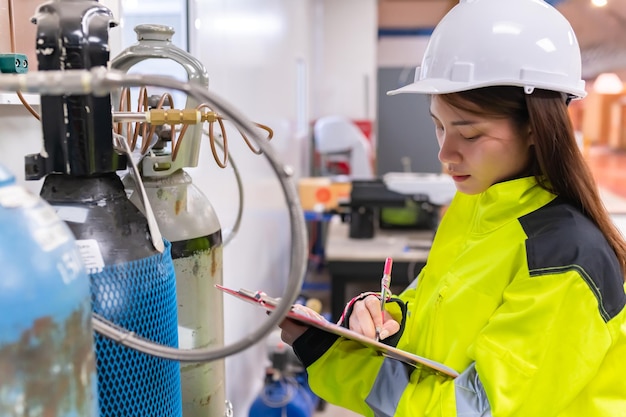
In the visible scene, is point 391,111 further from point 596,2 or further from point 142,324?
point 142,324

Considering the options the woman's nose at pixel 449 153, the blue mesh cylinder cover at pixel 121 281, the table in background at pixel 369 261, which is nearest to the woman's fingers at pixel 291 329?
the blue mesh cylinder cover at pixel 121 281

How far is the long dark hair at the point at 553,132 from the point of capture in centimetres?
98

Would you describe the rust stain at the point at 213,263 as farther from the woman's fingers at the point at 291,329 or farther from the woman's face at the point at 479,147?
the woman's face at the point at 479,147

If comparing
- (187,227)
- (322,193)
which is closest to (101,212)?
(187,227)

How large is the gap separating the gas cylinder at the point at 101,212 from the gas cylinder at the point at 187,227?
0.16 metres

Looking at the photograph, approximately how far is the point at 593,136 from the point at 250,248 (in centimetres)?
412

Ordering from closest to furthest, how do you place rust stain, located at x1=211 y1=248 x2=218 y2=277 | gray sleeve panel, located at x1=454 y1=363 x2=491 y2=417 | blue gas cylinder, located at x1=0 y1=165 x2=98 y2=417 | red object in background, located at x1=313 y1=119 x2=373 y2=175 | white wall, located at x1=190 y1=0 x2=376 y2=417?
blue gas cylinder, located at x1=0 y1=165 x2=98 y2=417
gray sleeve panel, located at x1=454 y1=363 x2=491 y2=417
rust stain, located at x1=211 y1=248 x2=218 y2=277
white wall, located at x1=190 y1=0 x2=376 y2=417
red object in background, located at x1=313 y1=119 x2=373 y2=175

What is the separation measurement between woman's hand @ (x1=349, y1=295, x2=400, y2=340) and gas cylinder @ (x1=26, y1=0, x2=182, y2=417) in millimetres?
405

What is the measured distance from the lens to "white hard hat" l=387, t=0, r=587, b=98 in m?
0.98

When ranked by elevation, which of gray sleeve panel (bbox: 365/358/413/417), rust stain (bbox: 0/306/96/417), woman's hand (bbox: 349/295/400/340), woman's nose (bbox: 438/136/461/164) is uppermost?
woman's nose (bbox: 438/136/461/164)

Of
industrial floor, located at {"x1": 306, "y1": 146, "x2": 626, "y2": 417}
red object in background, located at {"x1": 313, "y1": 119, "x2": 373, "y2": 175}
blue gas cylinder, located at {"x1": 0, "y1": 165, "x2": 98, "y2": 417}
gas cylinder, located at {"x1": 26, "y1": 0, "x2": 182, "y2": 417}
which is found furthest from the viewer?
red object in background, located at {"x1": 313, "y1": 119, "x2": 373, "y2": 175}

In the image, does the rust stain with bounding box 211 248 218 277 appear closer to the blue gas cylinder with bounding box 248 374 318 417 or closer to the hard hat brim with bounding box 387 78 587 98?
the hard hat brim with bounding box 387 78 587 98

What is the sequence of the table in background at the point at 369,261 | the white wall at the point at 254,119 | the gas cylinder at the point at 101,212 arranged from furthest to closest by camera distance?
the table in background at the point at 369,261 < the white wall at the point at 254,119 < the gas cylinder at the point at 101,212

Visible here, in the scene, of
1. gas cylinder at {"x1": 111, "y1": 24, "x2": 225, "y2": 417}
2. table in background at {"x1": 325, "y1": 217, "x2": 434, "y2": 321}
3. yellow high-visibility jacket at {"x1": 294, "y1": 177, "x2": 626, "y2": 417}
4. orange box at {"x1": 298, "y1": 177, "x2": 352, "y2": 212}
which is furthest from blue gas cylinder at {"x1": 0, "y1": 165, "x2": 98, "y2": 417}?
orange box at {"x1": 298, "y1": 177, "x2": 352, "y2": 212}
